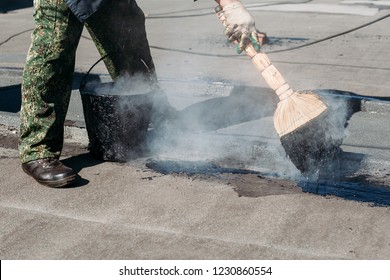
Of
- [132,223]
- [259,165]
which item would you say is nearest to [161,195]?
[132,223]

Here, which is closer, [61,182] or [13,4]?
[61,182]

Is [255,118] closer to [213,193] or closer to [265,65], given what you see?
[265,65]

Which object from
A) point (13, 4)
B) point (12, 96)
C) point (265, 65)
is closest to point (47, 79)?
point (265, 65)

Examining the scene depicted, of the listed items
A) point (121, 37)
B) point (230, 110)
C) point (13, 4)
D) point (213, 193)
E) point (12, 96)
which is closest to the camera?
point (213, 193)

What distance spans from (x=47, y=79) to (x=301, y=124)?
1627 mm

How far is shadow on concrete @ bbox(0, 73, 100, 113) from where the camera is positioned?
6785 millimetres

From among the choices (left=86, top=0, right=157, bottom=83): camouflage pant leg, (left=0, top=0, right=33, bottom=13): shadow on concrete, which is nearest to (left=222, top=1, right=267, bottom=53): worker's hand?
(left=86, top=0, right=157, bottom=83): camouflage pant leg

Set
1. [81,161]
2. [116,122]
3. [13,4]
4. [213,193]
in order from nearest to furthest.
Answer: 1. [213,193]
2. [116,122]
3. [81,161]
4. [13,4]

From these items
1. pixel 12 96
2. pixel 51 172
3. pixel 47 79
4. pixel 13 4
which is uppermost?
pixel 47 79

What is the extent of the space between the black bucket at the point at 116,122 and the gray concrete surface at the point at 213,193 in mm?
96

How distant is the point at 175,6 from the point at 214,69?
675 cm

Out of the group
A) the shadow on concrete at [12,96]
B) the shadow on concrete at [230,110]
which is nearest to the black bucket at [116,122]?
the shadow on concrete at [230,110]

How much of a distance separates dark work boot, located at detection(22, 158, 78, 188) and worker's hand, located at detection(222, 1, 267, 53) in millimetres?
1326

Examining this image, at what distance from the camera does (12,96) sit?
7.21 meters
